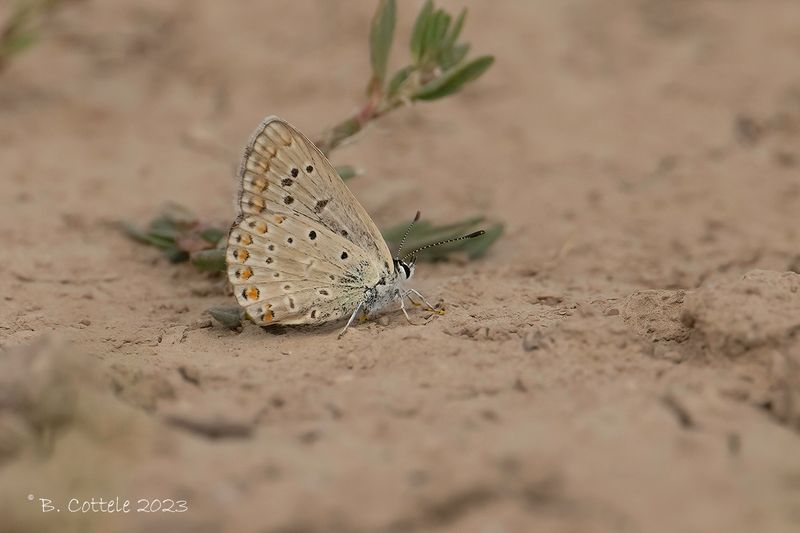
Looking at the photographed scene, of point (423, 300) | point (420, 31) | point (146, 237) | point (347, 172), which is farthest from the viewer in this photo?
point (146, 237)

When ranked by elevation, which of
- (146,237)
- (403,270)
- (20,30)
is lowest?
(403,270)

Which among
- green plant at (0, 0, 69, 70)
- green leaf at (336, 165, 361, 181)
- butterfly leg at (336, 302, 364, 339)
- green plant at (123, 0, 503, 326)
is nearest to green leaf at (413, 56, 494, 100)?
green plant at (123, 0, 503, 326)

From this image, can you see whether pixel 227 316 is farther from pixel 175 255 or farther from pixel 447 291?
pixel 447 291

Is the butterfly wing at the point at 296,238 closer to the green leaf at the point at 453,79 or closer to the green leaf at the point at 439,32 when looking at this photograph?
the green leaf at the point at 453,79

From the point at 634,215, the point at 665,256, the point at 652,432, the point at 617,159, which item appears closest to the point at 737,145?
the point at 617,159

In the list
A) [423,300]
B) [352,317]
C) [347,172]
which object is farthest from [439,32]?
[352,317]

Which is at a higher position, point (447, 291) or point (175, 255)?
point (175, 255)

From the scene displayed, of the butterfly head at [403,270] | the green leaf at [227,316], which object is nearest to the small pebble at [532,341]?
the butterfly head at [403,270]
